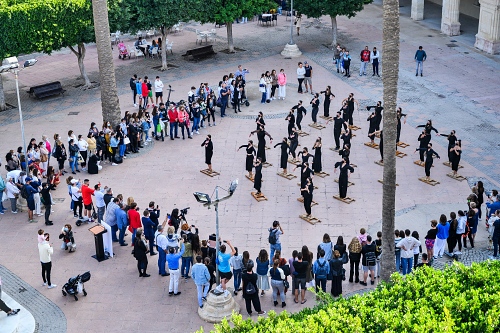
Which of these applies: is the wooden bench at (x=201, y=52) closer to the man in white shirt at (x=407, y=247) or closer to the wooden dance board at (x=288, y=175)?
the wooden dance board at (x=288, y=175)

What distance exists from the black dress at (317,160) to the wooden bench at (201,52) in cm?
1564

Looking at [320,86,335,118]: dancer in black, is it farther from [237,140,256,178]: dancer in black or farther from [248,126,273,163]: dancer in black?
[237,140,256,178]: dancer in black

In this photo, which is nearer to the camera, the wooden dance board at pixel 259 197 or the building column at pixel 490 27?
the wooden dance board at pixel 259 197

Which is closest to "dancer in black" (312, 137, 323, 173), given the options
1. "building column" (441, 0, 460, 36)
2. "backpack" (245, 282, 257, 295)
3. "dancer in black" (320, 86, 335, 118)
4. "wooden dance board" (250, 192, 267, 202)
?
"wooden dance board" (250, 192, 267, 202)

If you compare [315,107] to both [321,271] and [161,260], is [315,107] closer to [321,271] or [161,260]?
[161,260]

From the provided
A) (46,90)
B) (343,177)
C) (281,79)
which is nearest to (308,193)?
(343,177)

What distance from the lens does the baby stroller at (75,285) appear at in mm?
19359

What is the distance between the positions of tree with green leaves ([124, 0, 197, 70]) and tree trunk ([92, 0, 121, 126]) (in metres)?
7.01

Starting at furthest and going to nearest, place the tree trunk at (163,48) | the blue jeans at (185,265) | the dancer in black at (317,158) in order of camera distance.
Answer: the tree trunk at (163,48), the dancer in black at (317,158), the blue jeans at (185,265)

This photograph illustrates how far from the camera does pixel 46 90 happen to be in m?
34.7

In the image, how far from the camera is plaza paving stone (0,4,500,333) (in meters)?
19.7

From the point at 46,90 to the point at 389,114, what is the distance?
2166 cm

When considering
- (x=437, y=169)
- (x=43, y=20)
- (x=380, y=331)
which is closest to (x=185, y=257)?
(x=380, y=331)

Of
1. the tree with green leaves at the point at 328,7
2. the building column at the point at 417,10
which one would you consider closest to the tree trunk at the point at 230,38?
the tree with green leaves at the point at 328,7
